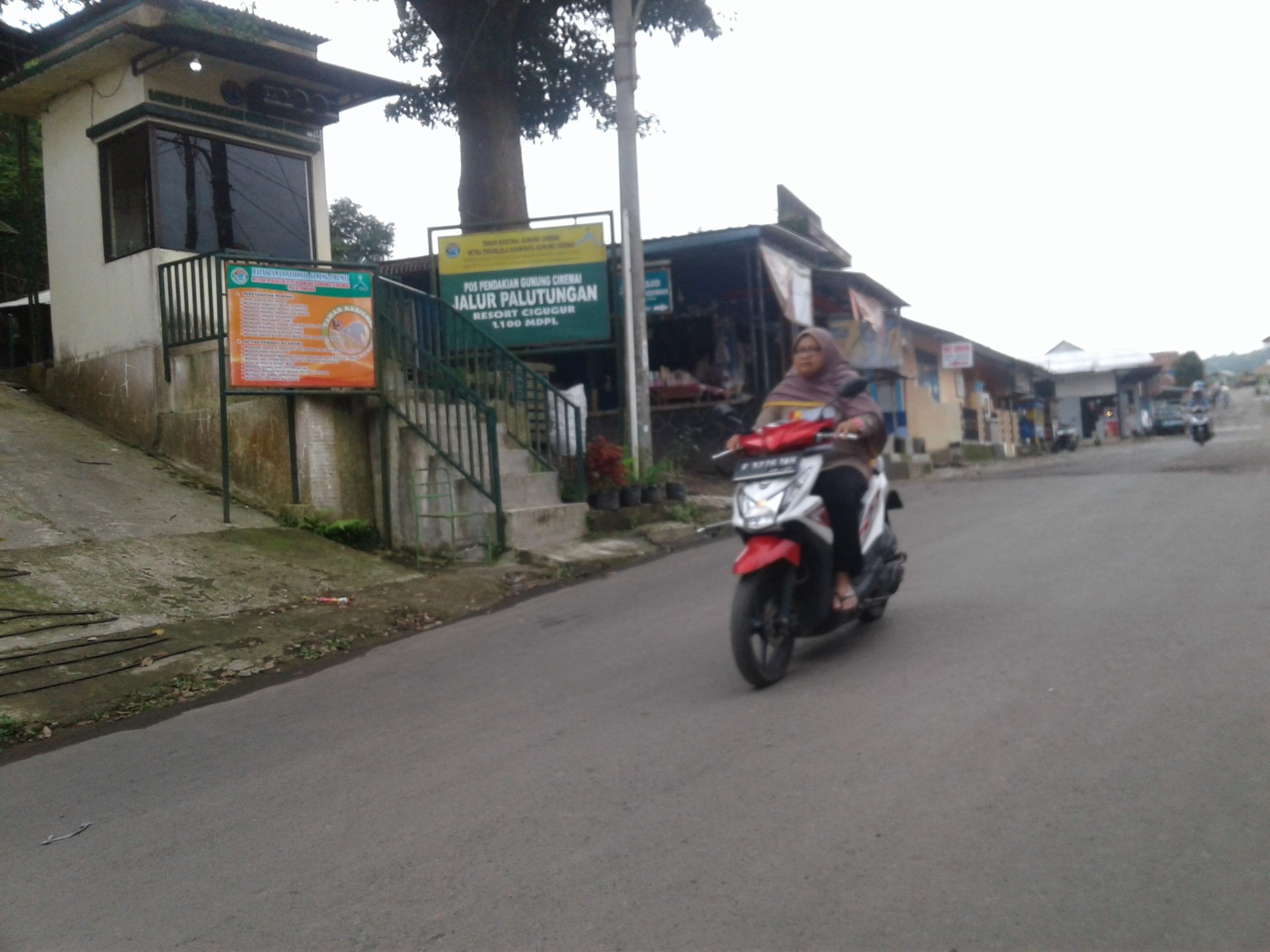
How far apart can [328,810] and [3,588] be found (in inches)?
167

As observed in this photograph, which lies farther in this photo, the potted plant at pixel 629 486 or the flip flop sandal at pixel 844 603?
the potted plant at pixel 629 486

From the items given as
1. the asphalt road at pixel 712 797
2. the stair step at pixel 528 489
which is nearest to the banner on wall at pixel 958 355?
the stair step at pixel 528 489

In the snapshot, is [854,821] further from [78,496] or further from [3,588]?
[78,496]

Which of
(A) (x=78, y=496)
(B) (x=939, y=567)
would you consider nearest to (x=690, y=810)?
(B) (x=939, y=567)

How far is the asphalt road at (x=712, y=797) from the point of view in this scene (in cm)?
306

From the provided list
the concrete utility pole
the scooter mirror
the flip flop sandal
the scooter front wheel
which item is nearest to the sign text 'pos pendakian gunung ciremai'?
the concrete utility pole

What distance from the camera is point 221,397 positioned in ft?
31.0

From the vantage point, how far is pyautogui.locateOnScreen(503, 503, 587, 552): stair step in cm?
1048

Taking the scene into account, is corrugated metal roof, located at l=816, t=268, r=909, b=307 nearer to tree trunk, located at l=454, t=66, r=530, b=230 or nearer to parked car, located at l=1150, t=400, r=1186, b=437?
tree trunk, located at l=454, t=66, r=530, b=230

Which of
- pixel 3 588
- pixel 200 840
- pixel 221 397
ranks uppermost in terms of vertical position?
pixel 221 397

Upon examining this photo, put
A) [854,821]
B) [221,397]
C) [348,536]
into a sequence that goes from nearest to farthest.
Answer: [854,821]
[221,397]
[348,536]

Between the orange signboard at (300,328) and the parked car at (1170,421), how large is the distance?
5107 cm

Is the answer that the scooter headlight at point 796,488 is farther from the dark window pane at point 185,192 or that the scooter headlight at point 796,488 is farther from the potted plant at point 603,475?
the dark window pane at point 185,192

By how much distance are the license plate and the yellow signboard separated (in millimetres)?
8473
